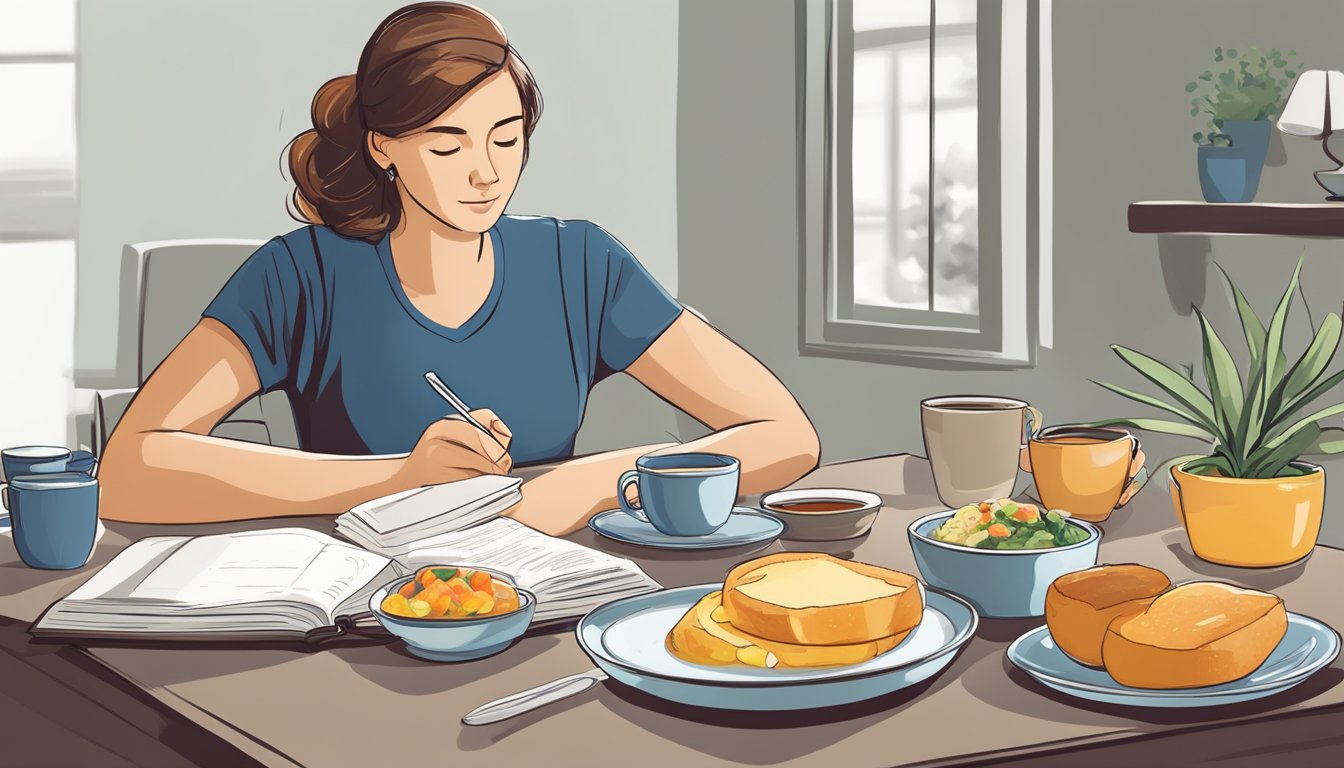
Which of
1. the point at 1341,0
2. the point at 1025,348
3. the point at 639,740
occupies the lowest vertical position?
the point at 639,740

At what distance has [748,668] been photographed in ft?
2.87

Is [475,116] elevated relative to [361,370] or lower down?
elevated

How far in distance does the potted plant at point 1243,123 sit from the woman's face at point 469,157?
4.25ft

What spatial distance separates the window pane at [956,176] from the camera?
2930mm

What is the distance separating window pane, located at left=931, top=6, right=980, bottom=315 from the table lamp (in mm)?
780

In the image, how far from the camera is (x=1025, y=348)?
2.80 m

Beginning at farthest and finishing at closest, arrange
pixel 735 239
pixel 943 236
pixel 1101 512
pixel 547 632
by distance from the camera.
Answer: pixel 735 239
pixel 943 236
pixel 1101 512
pixel 547 632

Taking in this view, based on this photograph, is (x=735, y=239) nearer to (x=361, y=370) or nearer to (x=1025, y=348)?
(x=1025, y=348)

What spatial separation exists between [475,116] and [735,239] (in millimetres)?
1869

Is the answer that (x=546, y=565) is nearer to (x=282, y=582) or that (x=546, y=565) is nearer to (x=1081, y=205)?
(x=282, y=582)

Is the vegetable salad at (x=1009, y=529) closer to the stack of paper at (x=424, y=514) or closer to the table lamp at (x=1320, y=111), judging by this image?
the stack of paper at (x=424, y=514)

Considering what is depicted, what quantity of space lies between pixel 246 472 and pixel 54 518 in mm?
292

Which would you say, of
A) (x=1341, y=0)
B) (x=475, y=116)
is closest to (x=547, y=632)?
(x=475, y=116)

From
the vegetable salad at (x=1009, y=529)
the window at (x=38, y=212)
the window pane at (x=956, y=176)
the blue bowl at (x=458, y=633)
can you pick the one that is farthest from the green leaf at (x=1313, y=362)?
the window at (x=38, y=212)
